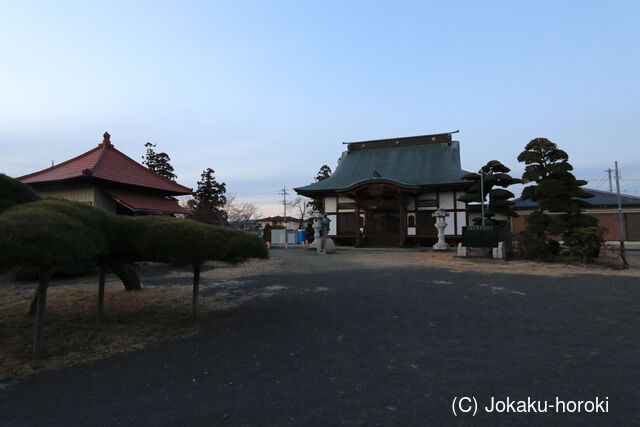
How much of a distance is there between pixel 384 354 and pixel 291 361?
3.67ft

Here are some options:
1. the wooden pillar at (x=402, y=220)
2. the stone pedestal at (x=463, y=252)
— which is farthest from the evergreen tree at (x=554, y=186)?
→ the wooden pillar at (x=402, y=220)

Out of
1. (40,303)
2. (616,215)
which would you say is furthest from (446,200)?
(40,303)

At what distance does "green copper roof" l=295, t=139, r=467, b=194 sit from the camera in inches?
834

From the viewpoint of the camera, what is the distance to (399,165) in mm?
23516

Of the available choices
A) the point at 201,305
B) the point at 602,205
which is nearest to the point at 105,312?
the point at 201,305

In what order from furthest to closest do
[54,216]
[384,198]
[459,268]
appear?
[384,198], [459,268], [54,216]

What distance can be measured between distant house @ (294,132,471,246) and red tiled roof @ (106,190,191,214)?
9013 mm

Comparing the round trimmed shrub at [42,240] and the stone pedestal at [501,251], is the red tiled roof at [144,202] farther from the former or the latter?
the stone pedestal at [501,251]

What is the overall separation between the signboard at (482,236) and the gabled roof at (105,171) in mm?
14344

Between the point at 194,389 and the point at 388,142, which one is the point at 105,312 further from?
the point at 388,142

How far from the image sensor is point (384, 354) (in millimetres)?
3854

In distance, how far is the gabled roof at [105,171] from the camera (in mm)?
13430

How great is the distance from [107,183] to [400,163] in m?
18.2

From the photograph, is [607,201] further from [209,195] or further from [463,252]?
[209,195]
